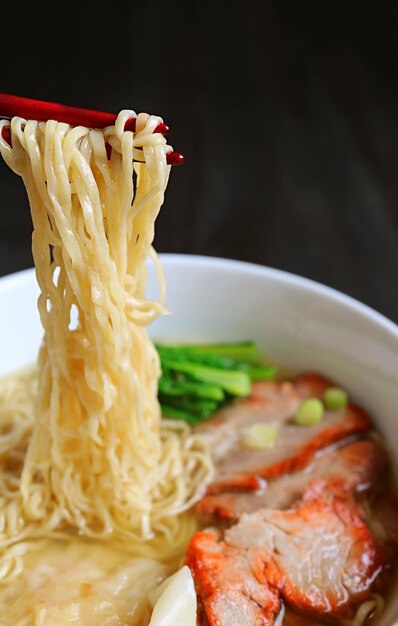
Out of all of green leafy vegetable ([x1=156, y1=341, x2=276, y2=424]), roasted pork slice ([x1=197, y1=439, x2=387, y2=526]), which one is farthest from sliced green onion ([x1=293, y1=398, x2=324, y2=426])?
green leafy vegetable ([x1=156, y1=341, x2=276, y2=424])

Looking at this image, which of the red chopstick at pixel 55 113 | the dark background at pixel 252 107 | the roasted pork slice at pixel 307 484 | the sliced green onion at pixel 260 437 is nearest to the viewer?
the red chopstick at pixel 55 113

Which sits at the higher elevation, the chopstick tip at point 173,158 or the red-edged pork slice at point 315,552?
the chopstick tip at point 173,158

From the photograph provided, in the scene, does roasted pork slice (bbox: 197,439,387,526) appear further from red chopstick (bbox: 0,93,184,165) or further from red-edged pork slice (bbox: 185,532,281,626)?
red chopstick (bbox: 0,93,184,165)

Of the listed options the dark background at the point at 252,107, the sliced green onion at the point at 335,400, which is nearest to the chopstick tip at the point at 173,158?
the sliced green onion at the point at 335,400

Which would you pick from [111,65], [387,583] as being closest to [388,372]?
[387,583]

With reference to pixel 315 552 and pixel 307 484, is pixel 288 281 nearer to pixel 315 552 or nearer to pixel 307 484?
pixel 307 484

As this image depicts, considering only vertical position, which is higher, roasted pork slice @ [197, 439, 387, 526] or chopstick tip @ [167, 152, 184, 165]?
chopstick tip @ [167, 152, 184, 165]

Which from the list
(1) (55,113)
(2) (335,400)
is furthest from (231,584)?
(1) (55,113)

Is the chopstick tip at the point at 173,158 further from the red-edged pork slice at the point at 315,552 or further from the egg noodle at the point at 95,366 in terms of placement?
the red-edged pork slice at the point at 315,552
